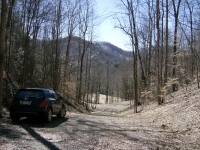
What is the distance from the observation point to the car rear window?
10.6 metres

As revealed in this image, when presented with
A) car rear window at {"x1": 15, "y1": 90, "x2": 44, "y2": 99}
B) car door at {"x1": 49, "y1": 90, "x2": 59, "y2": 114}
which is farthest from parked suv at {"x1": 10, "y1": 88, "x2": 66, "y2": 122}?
car door at {"x1": 49, "y1": 90, "x2": 59, "y2": 114}

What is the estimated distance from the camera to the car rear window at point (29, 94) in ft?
34.9

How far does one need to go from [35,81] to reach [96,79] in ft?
170

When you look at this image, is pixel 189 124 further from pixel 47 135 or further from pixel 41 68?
pixel 41 68

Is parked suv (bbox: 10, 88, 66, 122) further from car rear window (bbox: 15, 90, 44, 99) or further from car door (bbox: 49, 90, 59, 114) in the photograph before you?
car door (bbox: 49, 90, 59, 114)

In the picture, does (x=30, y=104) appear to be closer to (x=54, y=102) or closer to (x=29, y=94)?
(x=29, y=94)

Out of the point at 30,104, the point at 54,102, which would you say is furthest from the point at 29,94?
the point at 54,102

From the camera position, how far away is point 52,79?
89.2 ft

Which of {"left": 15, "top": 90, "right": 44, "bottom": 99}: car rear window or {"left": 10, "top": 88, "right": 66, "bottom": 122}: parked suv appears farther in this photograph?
{"left": 15, "top": 90, "right": 44, "bottom": 99}: car rear window

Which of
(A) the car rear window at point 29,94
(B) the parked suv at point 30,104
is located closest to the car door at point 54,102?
(B) the parked suv at point 30,104

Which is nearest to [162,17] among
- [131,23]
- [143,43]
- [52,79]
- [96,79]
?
[131,23]

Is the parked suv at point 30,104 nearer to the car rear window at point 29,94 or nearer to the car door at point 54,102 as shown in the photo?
the car rear window at point 29,94

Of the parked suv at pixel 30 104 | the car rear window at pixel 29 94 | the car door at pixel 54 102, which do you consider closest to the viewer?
the parked suv at pixel 30 104

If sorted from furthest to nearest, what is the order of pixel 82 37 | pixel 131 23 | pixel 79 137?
pixel 82 37 < pixel 131 23 < pixel 79 137
